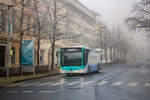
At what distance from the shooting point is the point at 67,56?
2809 cm

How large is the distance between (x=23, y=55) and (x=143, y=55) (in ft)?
554

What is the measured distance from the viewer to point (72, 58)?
28062 millimetres

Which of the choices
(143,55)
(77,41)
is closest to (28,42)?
(77,41)

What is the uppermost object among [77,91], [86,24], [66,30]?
[86,24]

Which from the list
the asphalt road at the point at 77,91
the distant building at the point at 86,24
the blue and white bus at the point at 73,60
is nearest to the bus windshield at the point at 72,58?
the blue and white bus at the point at 73,60

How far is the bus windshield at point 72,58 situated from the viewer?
27.9m

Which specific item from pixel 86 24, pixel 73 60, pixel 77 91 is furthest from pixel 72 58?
pixel 86 24

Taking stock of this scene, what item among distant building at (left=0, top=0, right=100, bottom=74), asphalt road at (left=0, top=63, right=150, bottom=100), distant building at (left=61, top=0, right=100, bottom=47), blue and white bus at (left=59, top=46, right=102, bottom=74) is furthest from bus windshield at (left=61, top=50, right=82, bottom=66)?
distant building at (left=61, top=0, right=100, bottom=47)

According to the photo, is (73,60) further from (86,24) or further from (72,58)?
(86,24)

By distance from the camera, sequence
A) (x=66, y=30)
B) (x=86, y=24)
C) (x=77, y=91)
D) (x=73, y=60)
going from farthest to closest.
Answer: (x=86, y=24) < (x=66, y=30) < (x=73, y=60) < (x=77, y=91)

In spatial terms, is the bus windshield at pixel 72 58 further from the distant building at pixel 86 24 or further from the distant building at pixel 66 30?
the distant building at pixel 86 24

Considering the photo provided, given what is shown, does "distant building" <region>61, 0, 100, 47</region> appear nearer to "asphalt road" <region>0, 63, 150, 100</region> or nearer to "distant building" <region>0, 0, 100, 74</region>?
"distant building" <region>0, 0, 100, 74</region>

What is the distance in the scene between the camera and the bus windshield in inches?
1097

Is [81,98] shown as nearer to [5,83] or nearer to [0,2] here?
[5,83]
